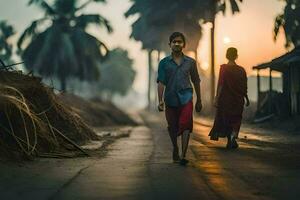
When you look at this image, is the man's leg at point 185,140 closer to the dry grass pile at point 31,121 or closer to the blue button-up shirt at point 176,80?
the blue button-up shirt at point 176,80

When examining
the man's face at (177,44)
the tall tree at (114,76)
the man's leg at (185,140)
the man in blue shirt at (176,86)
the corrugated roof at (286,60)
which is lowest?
the man's leg at (185,140)

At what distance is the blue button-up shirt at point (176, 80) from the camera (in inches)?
329

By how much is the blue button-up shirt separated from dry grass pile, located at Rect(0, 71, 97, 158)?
196cm

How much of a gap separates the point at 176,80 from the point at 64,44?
36533 mm

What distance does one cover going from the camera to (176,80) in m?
8.40

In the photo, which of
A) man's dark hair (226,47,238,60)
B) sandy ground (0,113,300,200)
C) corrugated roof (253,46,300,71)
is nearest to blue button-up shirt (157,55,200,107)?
sandy ground (0,113,300,200)

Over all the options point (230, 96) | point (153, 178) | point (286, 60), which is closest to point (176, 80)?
point (153, 178)

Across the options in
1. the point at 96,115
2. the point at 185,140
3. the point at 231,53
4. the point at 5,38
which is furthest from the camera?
the point at 5,38

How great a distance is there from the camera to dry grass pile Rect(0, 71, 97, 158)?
8680 millimetres

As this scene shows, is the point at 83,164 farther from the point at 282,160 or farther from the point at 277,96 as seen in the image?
the point at 277,96

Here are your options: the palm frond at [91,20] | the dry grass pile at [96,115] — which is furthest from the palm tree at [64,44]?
the dry grass pile at [96,115]

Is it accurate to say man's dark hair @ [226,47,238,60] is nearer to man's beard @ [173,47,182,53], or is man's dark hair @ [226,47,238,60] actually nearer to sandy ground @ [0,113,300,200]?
sandy ground @ [0,113,300,200]

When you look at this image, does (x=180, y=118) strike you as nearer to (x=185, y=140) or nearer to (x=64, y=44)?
(x=185, y=140)

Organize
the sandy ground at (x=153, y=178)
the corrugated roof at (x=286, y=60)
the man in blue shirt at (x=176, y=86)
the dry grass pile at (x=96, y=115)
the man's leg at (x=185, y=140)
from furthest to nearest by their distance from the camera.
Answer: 1. the dry grass pile at (x=96, y=115)
2. the corrugated roof at (x=286, y=60)
3. the man in blue shirt at (x=176, y=86)
4. the man's leg at (x=185, y=140)
5. the sandy ground at (x=153, y=178)
